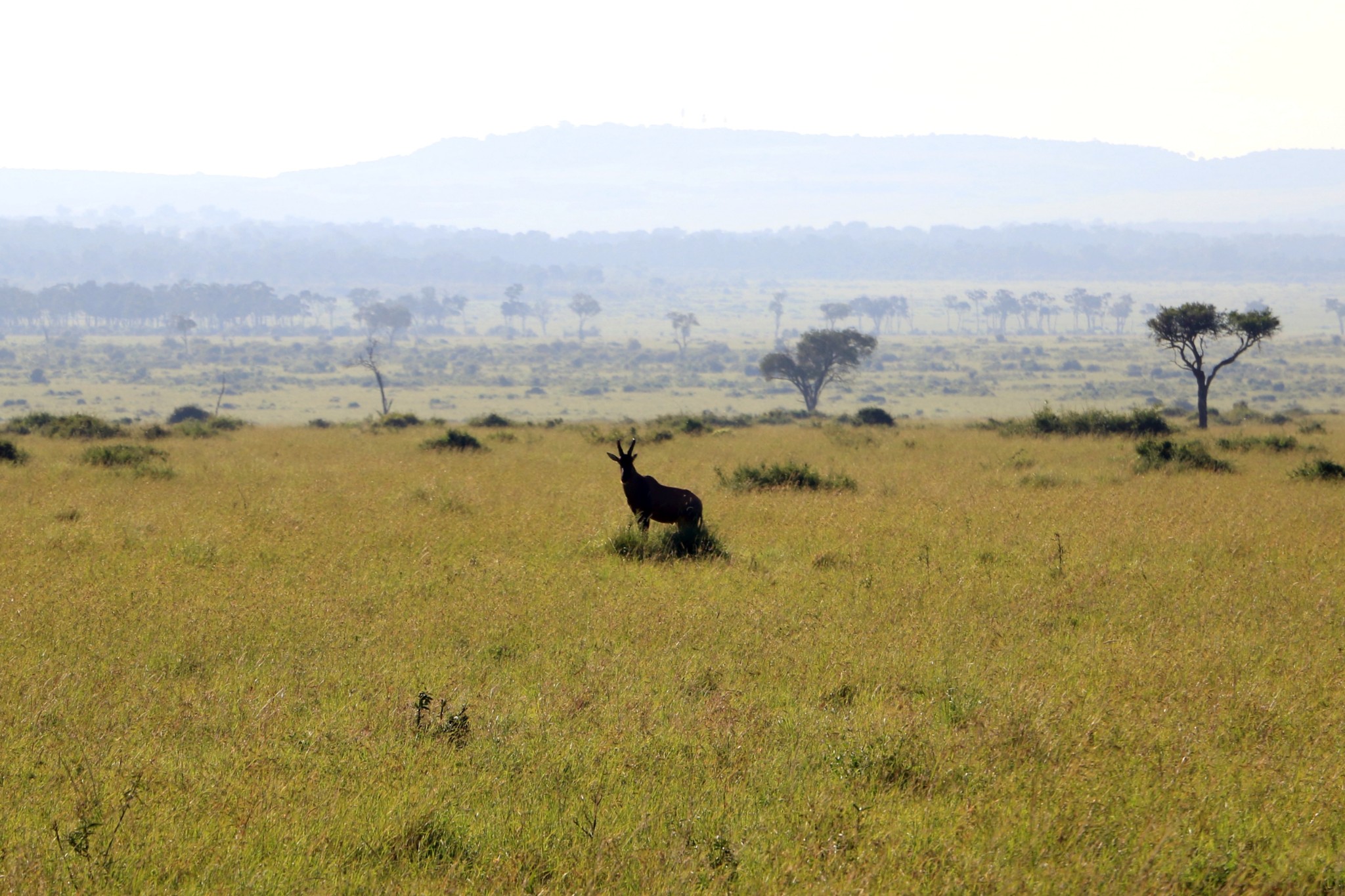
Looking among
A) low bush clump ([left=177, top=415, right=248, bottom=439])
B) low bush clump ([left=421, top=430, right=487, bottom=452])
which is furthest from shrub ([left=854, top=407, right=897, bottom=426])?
low bush clump ([left=177, top=415, right=248, bottom=439])

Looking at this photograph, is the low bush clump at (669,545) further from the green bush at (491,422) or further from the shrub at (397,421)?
the green bush at (491,422)

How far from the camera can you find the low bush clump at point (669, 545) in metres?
11.8

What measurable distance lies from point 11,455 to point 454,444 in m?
9.92

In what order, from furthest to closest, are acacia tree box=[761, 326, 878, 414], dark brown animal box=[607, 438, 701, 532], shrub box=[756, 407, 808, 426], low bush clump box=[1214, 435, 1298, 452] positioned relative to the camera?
acacia tree box=[761, 326, 878, 414] < shrub box=[756, 407, 808, 426] < low bush clump box=[1214, 435, 1298, 452] < dark brown animal box=[607, 438, 701, 532]

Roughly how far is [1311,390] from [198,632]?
110 metres

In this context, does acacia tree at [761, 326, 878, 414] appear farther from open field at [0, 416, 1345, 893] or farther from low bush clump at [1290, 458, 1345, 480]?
open field at [0, 416, 1345, 893]

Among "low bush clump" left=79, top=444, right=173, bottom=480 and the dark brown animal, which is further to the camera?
"low bush clump" left=79, top=444, right=173, bottom=480

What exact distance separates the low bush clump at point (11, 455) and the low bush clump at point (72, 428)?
7033 millimetres

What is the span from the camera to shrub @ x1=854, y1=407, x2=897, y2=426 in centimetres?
4134

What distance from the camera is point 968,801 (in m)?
5.33

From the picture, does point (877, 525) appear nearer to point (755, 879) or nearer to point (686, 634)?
point (686, 634)

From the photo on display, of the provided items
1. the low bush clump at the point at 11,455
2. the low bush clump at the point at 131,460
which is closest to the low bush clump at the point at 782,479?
the low bush clump at the point at 131,460

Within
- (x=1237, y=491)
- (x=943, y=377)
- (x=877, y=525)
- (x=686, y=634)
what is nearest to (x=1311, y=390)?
(x=943, y=377)

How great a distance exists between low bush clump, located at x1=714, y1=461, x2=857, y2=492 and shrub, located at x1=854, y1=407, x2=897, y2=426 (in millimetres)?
22486
